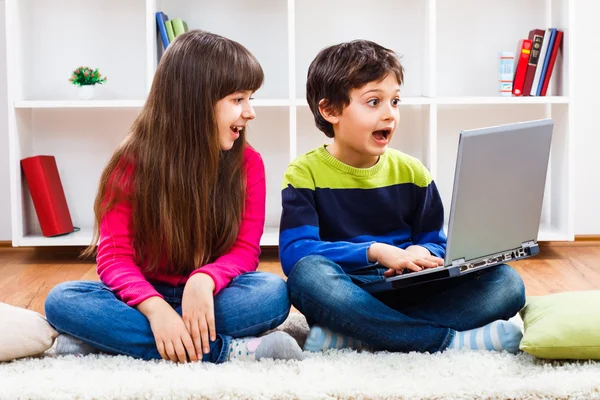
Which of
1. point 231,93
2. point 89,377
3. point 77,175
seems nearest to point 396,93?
point 231,93

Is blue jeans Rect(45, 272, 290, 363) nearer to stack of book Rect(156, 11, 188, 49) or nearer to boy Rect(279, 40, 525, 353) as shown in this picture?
boy Rect(279, 40, 525, 353)

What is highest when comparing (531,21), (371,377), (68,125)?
(531,21)

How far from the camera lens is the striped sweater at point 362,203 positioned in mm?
1667

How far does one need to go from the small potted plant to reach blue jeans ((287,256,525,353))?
63.6 inches

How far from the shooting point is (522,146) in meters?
1.42

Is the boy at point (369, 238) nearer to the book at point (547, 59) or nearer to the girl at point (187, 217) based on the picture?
the girl at point (187, 217)

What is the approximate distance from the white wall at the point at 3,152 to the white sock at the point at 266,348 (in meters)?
1.89

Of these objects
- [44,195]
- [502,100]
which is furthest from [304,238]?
[44,195]

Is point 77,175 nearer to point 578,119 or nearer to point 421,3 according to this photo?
point 421,3

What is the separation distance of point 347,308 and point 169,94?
53 centimetres

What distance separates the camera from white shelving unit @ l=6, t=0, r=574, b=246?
3035mm

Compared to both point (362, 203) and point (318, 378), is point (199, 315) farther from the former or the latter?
point (362, 203)

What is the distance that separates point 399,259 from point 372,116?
12.5 inches

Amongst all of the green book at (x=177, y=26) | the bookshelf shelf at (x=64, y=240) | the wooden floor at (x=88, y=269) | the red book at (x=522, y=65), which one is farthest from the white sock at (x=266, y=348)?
the red book at (x=522, y=65)
